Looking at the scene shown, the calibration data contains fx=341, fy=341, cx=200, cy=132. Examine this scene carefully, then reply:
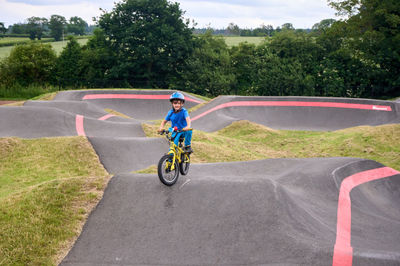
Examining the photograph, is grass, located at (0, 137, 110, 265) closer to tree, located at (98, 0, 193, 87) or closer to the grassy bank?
the grassy bank

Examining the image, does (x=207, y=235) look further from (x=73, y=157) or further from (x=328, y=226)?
(x=73, y=157)

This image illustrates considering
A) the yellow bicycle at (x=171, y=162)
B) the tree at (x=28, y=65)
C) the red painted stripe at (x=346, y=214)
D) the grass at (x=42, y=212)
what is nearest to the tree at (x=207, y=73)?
the tree at (x=28, y=65)

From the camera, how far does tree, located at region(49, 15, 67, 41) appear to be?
94.6m

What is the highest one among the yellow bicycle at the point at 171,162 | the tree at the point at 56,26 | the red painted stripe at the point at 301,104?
the tree at the point at 56,26

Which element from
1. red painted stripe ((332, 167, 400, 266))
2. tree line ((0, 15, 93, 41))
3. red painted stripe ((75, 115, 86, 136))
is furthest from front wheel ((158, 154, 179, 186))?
tree line ((0, 15, 93, 41))

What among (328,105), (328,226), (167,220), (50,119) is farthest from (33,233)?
(328,105)

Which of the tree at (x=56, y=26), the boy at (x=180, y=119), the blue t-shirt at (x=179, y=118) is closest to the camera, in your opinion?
the boy at (x=180, y=119)

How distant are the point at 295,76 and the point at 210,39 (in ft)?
58.2

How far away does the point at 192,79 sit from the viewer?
48125 millimetres

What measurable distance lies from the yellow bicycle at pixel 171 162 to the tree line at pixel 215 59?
34616 millimetres

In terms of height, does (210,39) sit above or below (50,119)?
above

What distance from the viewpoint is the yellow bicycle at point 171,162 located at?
26.3 ft

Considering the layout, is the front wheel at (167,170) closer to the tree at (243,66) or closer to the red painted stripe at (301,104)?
the red painted stripe at (301,104)

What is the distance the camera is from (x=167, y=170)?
820cm
